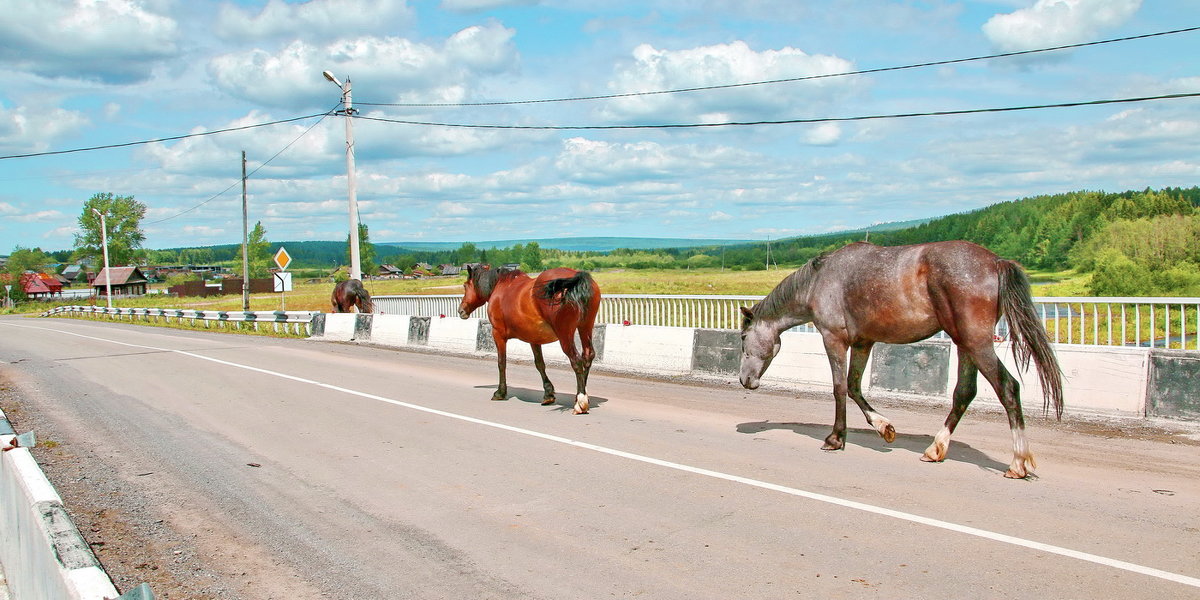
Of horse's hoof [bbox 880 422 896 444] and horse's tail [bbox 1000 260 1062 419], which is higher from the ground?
horse's tail [bbox 1000 260 1062 419]

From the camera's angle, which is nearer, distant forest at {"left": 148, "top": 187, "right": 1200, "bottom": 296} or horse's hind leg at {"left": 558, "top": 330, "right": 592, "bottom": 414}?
horse's hind leg at {"left": 558, "top": 330, "right": 592, "bottom": 414}

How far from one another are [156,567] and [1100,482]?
22.6 ft

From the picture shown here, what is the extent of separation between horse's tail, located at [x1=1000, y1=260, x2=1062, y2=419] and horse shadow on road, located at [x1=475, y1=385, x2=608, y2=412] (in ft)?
18.7

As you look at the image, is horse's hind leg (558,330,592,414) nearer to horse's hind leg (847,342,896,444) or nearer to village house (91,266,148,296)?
horse's hind leg (847,342,896,444)

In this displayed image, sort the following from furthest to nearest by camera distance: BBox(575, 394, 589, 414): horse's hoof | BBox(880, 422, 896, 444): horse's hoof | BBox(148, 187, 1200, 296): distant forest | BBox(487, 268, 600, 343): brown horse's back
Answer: BBox(148, 187, 1200, 296): distant forest → BBox(487, 268, 600, 343): brown horse's back → BBox(575, 394, 589, 414): horse's hoof → BBox(880, 422, 896, 444): horse's hoof

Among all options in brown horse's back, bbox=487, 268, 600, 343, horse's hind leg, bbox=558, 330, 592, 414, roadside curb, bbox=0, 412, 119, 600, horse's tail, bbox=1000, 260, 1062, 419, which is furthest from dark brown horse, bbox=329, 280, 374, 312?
horse's tail, bbox=1000, 260, 1062, 419

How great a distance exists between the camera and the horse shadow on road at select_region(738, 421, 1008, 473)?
748 centimetres

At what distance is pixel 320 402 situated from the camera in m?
11.8

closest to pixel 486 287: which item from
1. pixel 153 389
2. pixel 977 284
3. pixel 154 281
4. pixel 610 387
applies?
pixel 610 387

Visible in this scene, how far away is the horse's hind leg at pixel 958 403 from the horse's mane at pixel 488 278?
6.60 meters

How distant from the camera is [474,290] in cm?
1284

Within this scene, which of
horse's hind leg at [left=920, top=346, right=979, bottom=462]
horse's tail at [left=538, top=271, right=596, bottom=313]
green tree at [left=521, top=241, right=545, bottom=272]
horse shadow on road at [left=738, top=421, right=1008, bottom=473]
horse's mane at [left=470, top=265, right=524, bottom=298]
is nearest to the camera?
horse's hind leg at [left=920, top=346, right=979, bottom=462]

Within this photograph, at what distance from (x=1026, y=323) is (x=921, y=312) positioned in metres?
0.90

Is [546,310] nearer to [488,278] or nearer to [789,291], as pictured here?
[488,278]
